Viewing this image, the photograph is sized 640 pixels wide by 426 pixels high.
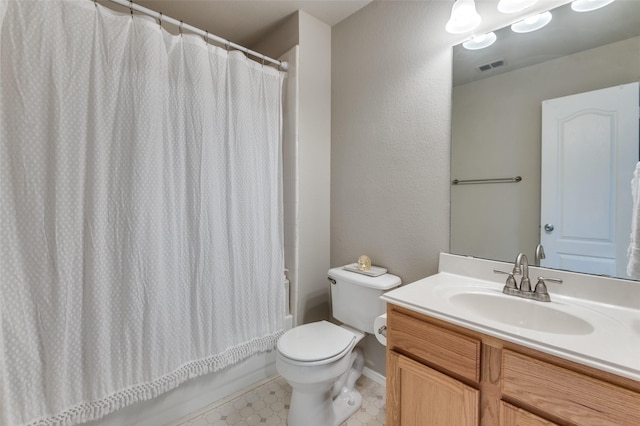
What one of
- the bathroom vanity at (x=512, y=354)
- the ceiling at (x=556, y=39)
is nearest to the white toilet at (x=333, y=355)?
the bathroom vanity at (x=512, y=354)

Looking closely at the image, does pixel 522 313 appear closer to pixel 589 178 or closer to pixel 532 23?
pixel 589 178

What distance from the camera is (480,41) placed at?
1.33 m

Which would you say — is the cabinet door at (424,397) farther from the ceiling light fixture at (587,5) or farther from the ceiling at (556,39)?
the ceiling light fixture at (587,5)

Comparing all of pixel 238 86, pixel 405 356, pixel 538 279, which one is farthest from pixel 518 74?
pixel 238 86

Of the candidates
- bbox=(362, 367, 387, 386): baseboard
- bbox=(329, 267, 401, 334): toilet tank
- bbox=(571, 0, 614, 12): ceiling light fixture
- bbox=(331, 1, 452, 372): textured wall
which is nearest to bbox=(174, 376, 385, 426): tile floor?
bbox=(362, 367, 387, 386): baseboard

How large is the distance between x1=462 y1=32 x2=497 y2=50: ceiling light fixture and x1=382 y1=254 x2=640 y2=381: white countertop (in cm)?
102

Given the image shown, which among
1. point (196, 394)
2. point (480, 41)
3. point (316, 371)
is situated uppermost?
point (480, 41)

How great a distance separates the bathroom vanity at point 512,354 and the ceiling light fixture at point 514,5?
3.59ft

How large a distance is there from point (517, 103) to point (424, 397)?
4.22 feet

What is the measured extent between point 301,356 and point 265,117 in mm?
1367

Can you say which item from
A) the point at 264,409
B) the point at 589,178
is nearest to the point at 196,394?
the point at 264,409

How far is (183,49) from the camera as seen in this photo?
4.70 ft

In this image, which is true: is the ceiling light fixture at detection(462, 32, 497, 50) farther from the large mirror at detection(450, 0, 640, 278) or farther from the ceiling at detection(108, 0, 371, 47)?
the ceiling at detection(108, 0, 371, 47)

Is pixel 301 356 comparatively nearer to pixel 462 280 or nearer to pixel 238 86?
pixel 462 280
